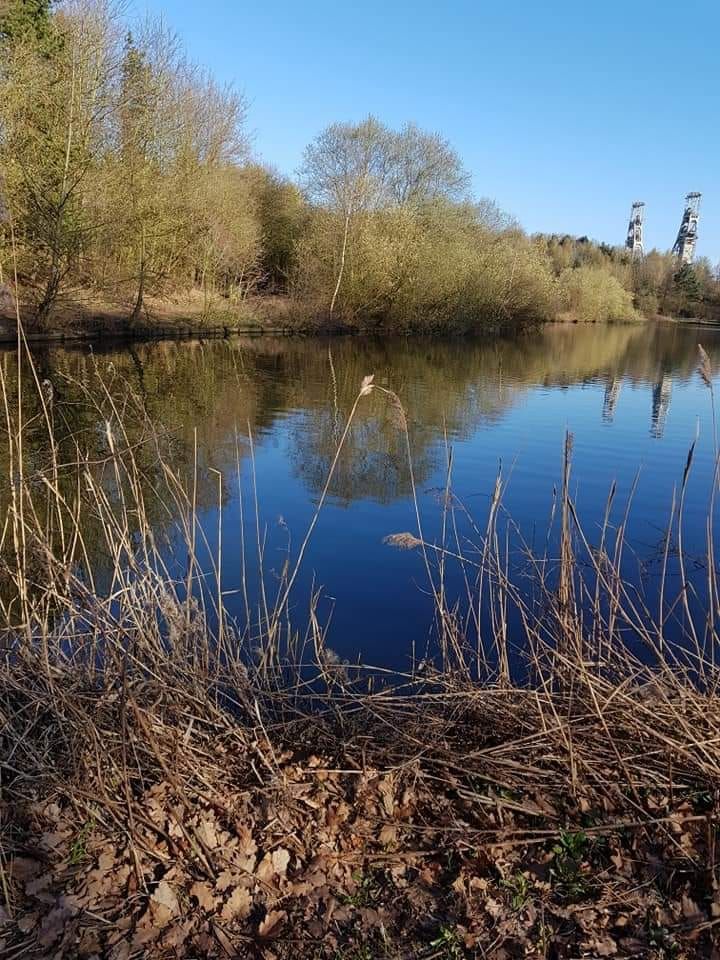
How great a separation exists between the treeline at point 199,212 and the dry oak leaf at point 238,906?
13574 millimetres

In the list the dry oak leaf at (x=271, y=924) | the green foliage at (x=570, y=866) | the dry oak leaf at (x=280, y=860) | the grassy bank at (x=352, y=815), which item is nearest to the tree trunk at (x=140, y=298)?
the grassy bank at (x=352, y=815)

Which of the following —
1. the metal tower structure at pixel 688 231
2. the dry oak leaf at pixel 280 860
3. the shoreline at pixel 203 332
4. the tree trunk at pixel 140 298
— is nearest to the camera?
the dry oak leaf at pixel 280 860

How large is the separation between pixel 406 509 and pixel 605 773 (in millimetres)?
6720

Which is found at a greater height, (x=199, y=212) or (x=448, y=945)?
(x=199, y=212)

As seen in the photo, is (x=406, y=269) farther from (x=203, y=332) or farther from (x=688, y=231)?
(x=688, y=231)

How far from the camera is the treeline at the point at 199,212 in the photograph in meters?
21.5

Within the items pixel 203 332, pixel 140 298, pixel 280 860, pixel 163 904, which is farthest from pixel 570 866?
pixel 203 332

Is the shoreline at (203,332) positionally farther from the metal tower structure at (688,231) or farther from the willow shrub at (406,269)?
the metal tower structure at (688,231)

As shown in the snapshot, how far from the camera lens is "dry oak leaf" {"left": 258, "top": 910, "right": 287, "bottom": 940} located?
2.59 metres

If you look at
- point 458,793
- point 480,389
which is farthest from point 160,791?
point 480,389

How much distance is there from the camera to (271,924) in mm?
2635

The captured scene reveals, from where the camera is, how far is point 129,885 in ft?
8.95

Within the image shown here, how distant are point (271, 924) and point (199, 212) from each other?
3237 cm

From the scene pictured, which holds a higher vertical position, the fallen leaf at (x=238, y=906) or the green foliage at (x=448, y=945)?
the green foliage at (x=448, y=945)
